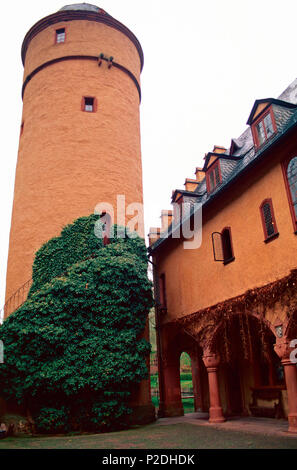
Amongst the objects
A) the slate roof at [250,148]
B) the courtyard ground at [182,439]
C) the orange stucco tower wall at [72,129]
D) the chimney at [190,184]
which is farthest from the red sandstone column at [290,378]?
the chimney at [190,184]

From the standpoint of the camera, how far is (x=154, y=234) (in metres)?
18.6

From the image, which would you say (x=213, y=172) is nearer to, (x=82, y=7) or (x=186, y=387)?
(x=82, y=7)

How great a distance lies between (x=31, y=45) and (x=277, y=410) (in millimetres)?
17624

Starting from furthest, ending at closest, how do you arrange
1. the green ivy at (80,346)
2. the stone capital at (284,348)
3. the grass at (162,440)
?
1. the green ivy at (80,346)
2. the stone capital at (284,348)
3. the grass at (162,440)

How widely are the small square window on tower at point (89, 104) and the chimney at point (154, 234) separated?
612 centimetres

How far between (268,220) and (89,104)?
9.62m

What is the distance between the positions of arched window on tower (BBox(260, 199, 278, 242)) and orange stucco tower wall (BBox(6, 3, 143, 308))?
20.3 feet

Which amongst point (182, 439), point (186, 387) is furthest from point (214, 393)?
point (186, 387)

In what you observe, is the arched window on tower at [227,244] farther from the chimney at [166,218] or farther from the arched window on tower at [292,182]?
the chimney at [166,218]

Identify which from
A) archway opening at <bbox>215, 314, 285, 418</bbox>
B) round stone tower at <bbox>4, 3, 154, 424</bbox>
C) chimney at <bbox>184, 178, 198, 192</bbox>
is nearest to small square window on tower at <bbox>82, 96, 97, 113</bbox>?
round stone tower at <bbox>4, 3, 154, 424</bbox>

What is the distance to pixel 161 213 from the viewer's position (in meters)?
19.9

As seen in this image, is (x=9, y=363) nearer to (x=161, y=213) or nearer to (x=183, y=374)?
(x=161, y=213)

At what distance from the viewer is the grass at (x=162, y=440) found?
7.82 metres

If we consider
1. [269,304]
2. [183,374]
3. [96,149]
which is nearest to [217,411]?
[269,304]
